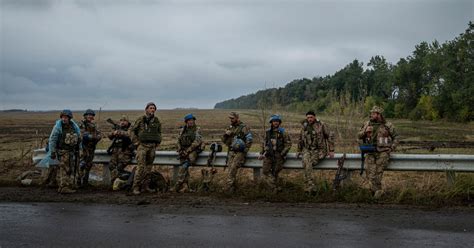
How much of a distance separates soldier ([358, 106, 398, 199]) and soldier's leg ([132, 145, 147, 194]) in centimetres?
462

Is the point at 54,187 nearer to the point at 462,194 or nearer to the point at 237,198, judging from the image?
the point at 237,198

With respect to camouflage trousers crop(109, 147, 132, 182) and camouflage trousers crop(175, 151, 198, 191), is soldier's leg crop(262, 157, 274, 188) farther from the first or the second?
camouflage trousers crop(109, 147, 132, 182)

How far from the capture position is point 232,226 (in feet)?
19.1

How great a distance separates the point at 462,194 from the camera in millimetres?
7273

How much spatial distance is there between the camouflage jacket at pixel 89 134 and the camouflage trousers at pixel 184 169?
89.3 inches

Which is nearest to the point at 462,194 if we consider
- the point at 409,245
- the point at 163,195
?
the point at 409,245

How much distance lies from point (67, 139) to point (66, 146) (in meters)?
0.17

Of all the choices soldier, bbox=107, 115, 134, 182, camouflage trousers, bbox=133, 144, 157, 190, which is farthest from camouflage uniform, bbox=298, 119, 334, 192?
soldier, bbox=107, 115, 134, 182

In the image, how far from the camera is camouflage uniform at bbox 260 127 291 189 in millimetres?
8461

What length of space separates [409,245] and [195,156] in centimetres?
526

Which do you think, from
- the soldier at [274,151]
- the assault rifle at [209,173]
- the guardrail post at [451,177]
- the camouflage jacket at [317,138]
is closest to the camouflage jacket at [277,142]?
the soldier at [274,151]

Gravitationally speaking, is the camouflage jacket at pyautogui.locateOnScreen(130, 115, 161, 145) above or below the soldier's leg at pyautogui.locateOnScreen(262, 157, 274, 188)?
above

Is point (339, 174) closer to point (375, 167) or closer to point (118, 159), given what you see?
point (375, 167)

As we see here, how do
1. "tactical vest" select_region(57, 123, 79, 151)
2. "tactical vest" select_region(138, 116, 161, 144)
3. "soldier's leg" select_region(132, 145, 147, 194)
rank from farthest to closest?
"tactical vest" select_region(57, 123, 79, 151)
"tactical vest" select_region(138, 116, 161, 144)
"soldier's leg" select_region(132, 145, 147, 194)
